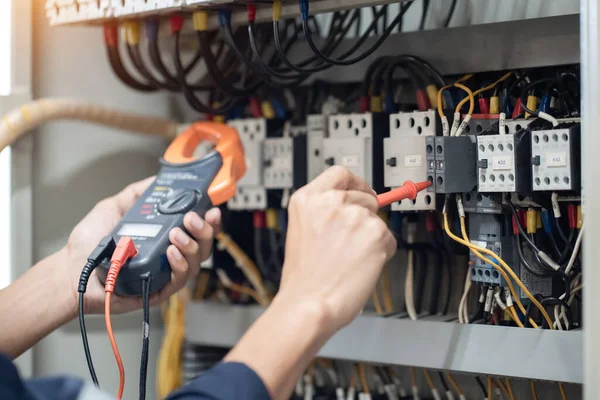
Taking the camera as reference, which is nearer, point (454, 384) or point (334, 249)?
point (334, 249)

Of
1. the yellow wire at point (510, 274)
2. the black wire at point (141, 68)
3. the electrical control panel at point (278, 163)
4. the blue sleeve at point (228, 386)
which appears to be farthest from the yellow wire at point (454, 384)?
the black wire at point (141, 68)

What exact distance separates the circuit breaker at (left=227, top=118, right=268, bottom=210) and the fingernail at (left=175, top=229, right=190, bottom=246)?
0.33m

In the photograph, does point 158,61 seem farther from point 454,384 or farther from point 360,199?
point 454,384

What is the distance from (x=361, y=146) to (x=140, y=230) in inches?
15.9

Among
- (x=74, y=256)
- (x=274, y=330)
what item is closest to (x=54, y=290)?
(x=74, y=256)

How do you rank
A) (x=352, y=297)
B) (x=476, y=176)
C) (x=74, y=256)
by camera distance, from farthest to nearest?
(x=74, y=256)
(x=476, y=176)
(x=352, y=297)

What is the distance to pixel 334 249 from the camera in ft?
2.87

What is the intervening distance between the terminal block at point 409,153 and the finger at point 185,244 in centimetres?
33

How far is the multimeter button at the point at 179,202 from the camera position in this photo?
118cm

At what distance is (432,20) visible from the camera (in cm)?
145

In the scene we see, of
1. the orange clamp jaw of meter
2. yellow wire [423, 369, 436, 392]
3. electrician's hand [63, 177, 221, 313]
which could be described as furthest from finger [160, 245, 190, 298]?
yellow wire [423, 369, 436, 392]

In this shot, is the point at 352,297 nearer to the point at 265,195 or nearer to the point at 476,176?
the point at 476,176

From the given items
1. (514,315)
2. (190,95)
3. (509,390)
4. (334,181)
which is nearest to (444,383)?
(509,390)

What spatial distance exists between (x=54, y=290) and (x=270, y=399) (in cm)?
59
